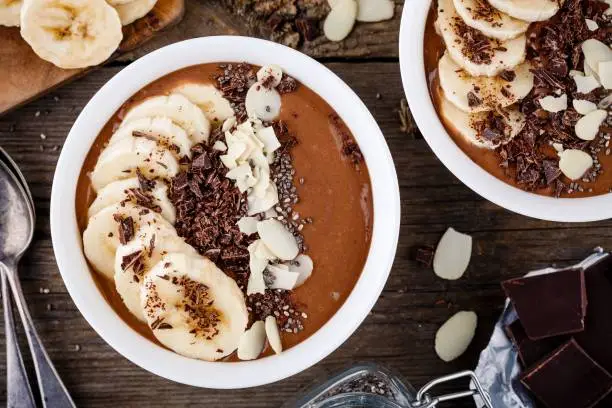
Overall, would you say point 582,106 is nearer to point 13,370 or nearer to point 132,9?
point 132,9

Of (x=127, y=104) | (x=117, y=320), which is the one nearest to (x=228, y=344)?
(x=117, y=320)

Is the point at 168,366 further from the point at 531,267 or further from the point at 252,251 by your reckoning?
the point at 531,267

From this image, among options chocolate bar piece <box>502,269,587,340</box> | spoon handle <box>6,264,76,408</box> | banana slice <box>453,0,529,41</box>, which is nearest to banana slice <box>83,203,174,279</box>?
spoon handle <box>6,264,76,408</box>

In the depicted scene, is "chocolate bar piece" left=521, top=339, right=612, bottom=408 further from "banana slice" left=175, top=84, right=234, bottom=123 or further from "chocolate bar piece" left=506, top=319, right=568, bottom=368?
"banana slice" left=175, top=84, right=234, bottom=123

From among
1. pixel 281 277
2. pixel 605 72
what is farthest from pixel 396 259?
pixel 605 72

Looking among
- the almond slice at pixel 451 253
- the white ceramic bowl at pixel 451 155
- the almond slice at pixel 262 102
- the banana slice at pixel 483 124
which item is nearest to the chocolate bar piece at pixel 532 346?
the almond slice at pixel 451 253

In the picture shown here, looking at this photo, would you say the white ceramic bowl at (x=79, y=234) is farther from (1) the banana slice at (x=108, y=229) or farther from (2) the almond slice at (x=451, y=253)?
(2) the almond slice at (x=451, y=253)
